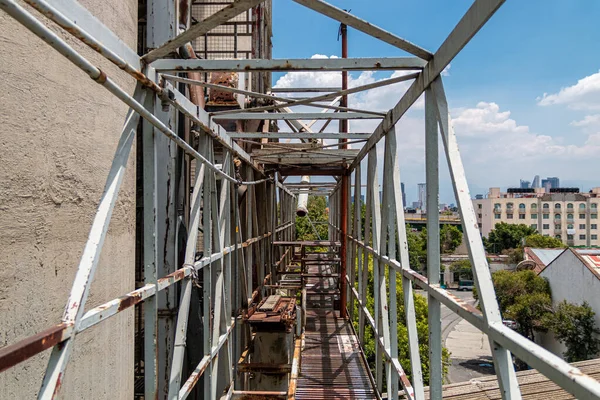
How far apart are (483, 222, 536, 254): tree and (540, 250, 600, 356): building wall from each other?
3783cm

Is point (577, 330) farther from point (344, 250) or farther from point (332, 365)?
point (332, 365)

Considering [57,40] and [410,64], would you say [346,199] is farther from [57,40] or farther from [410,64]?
[57,40]

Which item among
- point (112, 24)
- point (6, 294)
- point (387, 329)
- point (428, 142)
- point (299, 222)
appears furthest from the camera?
point (299, 222)

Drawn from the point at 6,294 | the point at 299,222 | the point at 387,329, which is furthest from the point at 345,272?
the point at 299,222

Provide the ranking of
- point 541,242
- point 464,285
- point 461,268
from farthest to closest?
point 464,285 < point 541,242 < point 461,268

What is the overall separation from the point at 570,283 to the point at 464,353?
50.5 feet

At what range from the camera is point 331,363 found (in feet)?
25.4

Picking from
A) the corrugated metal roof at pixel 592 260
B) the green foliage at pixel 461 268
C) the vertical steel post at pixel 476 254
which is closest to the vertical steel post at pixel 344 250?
the vertical steel post at pixel 476 254

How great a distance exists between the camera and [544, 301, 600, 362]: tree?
27.7 metres

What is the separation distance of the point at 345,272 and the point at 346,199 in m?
1.75

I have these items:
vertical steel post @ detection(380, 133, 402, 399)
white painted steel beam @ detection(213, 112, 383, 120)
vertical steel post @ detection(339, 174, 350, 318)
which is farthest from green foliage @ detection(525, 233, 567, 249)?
white painted steel beam @ detection(213, 112, 383, 120)

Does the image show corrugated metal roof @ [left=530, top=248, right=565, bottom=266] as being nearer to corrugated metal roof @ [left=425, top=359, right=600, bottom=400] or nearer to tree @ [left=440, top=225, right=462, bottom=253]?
tree @ [left=440, top=225, right=462, bottom=253]

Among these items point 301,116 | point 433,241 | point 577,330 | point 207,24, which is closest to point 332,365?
point 301,116

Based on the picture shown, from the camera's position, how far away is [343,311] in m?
10.4
